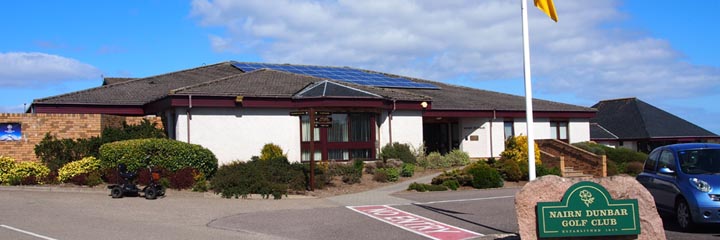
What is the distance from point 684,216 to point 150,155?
14571 millimetres

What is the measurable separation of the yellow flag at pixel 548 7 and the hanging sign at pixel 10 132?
679 inches

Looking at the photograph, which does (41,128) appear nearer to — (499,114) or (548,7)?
(548,7)

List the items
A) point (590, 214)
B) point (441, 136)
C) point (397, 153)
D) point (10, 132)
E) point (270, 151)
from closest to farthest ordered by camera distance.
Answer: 1. point (590, 214)
2. point (10, 132)
3. point (270, 151)
4. point (397, 153)
5. point (441, 136)

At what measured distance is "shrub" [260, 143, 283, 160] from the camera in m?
24.6

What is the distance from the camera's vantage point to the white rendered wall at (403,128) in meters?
27.3

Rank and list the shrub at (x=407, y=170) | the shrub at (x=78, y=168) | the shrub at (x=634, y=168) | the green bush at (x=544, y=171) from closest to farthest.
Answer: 1. the shrub at (x=78, y=168)
2. the green bush at (x=544, y=171)
3. the shrub at (x=407, y=170)
4. the shrub at (x=634, y=168)

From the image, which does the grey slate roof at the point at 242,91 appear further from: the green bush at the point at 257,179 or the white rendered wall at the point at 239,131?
the green bush at the point at 257,179

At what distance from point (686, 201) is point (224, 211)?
32.9 feet

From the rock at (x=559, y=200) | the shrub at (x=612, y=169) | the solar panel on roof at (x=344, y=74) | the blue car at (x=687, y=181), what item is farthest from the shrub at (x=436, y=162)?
the rock at (x=559, y=200)

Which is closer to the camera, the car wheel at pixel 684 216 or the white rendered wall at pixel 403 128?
the car wheel at pixel 684 216

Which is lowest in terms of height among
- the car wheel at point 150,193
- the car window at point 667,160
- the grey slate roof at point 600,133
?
the car wheel at point 150,193

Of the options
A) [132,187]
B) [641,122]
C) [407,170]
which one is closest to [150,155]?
[132,187]

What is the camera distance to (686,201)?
11.8 m

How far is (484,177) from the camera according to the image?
21.5 m
